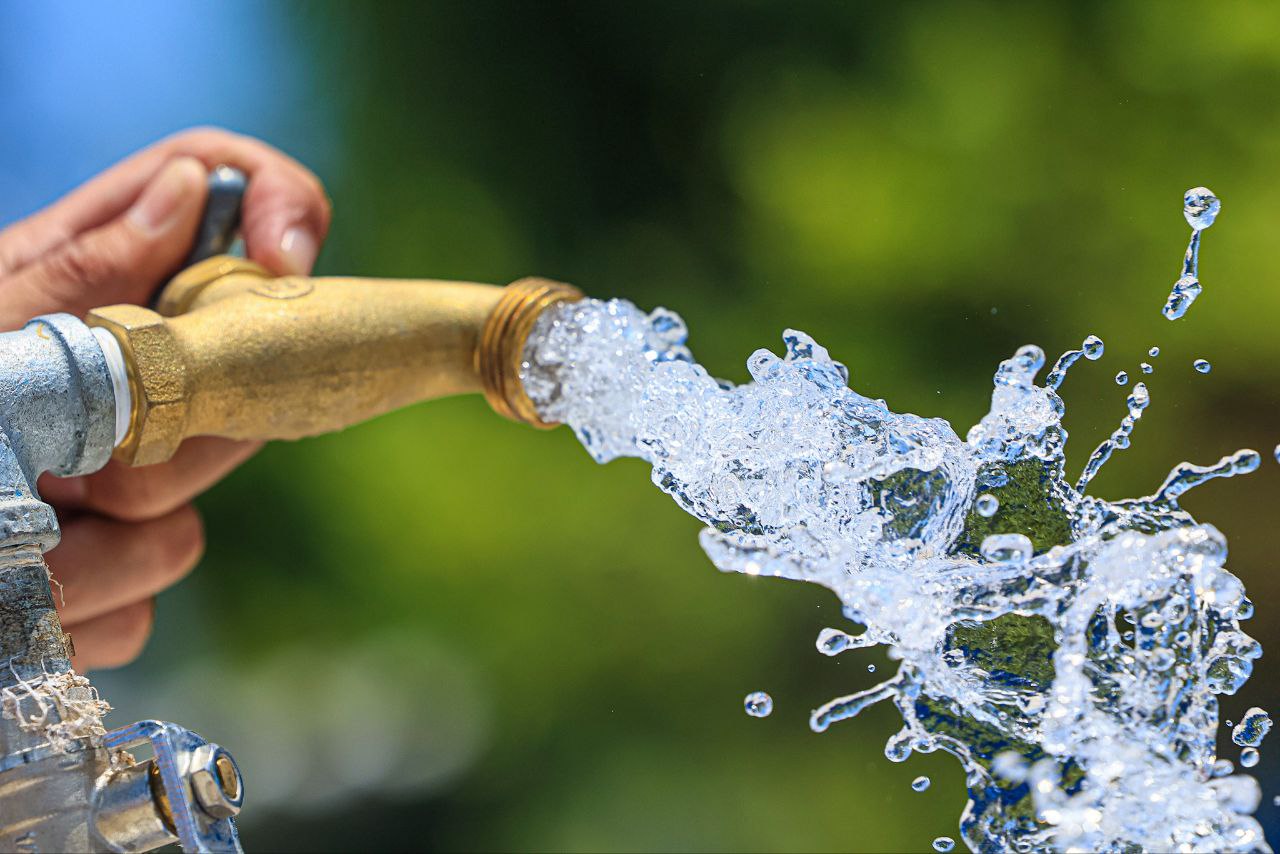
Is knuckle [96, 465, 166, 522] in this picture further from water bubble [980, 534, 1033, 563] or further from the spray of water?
water bubble [980, 534, 1033, 563]

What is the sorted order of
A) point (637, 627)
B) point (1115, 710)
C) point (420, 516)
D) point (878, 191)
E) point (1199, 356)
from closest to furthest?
point (1115, 710) → point (1199, 356) → point (878, 191) → point (637, 627) → point (420, 516)

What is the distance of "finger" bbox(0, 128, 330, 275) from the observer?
3.03ft

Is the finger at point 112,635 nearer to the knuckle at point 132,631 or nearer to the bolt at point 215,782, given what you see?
the knuckle at point 132,631

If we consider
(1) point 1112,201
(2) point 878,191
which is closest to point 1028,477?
(1) point 1112,201

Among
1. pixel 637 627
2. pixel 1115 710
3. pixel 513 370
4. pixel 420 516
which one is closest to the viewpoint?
pixel 1115 710

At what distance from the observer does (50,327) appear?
669 mm

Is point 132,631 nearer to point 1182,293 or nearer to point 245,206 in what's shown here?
point 245,206

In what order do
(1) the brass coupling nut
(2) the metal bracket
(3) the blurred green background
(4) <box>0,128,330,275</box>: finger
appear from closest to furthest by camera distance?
(2) the metal bracket
(1) the brass coupling nut
(4) <box>0,128,330,275</box>: finger
(3) the blurred green background

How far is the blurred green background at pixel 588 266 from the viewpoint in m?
1.19

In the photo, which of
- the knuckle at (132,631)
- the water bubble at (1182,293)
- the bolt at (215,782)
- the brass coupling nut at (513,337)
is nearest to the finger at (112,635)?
the knuckle at (132,631)

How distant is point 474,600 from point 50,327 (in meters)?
0.99

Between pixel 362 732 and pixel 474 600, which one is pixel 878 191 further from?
pixel 362 732

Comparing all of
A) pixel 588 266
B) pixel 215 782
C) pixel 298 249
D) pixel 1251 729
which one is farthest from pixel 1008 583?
pixel 588 266

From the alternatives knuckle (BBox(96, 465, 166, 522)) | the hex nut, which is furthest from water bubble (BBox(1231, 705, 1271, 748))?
knuckle (BBox(96, 465, 166, 522))
